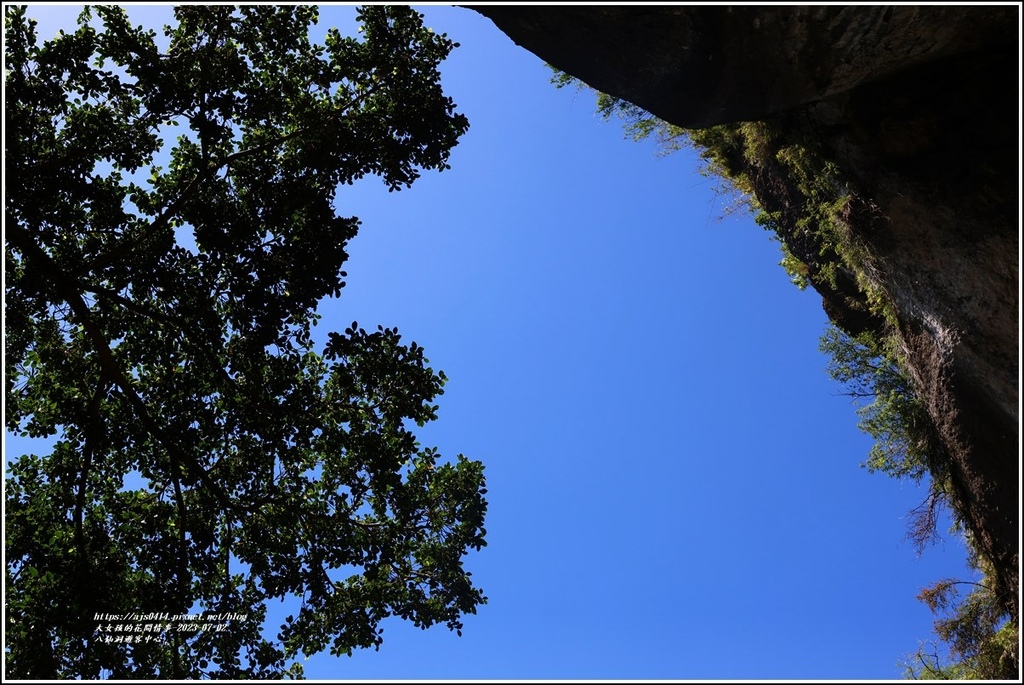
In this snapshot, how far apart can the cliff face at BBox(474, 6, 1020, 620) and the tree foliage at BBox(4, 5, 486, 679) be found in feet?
14.8

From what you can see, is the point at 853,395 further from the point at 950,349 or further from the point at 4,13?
the point at 4,13

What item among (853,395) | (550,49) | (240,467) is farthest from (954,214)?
(240,467)

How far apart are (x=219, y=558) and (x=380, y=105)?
27.1 ft

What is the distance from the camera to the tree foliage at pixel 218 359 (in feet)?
34.1

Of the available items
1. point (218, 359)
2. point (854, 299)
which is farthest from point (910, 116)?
point (218, 359)

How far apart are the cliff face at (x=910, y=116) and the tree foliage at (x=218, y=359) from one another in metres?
4.51

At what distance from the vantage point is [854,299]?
13609 millimetres

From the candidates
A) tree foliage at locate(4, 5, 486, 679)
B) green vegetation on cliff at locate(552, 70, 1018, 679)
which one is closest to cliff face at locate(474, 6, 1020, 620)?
green vegetation on cliff at locate(552, 70, 1018, 679)

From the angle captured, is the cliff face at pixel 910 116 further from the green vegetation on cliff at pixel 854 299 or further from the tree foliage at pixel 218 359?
the tree foliage at pixel 218 359

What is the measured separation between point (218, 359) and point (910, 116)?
37.0 feet

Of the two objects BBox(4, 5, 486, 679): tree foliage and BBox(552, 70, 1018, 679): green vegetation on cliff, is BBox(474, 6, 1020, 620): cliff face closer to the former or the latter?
BBox(552, 70, 1018, 679): green vegetation on cliff

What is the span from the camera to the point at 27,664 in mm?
9320

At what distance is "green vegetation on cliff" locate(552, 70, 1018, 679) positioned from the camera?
417 inches

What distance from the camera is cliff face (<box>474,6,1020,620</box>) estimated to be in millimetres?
7883
